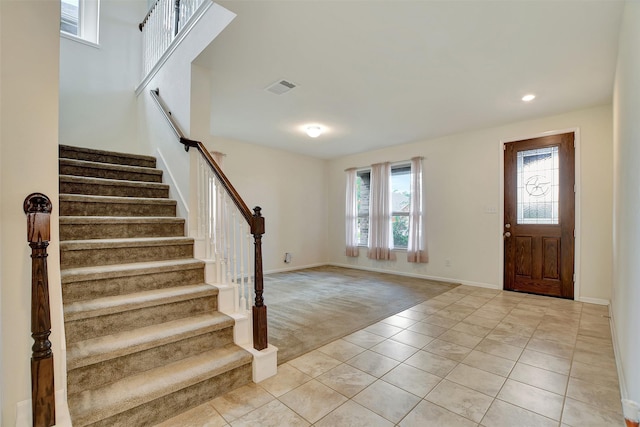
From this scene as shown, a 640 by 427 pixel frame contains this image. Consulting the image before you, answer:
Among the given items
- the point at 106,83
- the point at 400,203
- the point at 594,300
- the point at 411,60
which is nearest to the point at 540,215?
the point at 594,300

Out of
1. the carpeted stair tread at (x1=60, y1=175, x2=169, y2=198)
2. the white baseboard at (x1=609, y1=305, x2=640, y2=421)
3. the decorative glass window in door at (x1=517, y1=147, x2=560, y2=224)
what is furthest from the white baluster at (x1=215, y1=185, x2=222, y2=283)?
the decorative glass window in door at (x1=517, y1=147, x2=560, y2=224)

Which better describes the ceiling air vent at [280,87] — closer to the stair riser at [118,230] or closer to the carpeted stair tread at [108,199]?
the carpeted stair tread at [108,199]

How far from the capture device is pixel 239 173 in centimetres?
538

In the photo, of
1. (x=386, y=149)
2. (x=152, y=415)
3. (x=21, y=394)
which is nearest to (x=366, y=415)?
(x=152, y=415)

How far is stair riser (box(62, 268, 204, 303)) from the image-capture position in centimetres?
184

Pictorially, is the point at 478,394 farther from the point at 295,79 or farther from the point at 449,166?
the point at 449,166

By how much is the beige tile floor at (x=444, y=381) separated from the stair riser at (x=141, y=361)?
354mm

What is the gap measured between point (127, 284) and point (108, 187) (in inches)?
50.1

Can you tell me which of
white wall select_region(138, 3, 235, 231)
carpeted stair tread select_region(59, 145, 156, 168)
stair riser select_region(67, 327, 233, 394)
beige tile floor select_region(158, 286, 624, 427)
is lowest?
beige tile floor select_region(158, 286, 624, 427)

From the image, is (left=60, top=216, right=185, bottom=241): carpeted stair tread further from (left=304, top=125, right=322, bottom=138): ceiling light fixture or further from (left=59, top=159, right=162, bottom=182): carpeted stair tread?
(left=304, top=125, right=322, bottom=138): ceiling light fixture

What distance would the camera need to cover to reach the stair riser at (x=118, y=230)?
7.24ft

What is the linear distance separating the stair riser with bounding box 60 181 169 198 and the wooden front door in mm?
4753

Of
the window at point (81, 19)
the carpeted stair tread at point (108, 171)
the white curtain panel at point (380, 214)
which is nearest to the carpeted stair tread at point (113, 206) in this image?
the carpeted stair tread at point (108, 171)

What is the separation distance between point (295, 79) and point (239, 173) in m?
2.72
